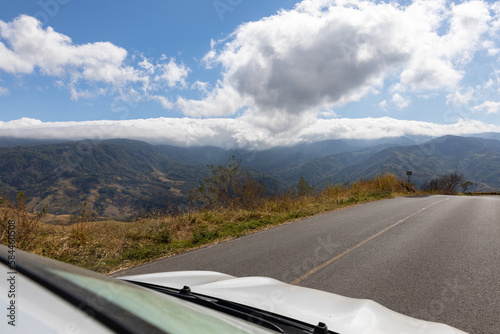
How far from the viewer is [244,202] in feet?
40.6

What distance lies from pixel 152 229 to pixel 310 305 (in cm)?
737

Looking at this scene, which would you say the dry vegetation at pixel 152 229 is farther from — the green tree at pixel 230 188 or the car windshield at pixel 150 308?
the car windshield at pixel 150 308

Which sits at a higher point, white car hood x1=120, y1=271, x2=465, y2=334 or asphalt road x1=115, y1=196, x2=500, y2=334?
white car hood x1=120, y1=271, x2=465, y2=334

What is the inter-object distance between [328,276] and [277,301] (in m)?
2.93

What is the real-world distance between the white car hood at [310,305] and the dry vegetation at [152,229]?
434 cm

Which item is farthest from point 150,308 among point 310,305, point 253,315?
point 310,305

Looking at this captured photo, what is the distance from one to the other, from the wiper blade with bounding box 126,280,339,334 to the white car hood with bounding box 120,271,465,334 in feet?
0.23

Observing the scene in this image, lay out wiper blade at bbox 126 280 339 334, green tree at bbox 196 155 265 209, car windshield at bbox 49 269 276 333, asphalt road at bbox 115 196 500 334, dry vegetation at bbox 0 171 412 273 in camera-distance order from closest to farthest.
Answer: car windshield at bbox 49 269 276 333, wiper blade at bbox 126 280 339 334, asphalt road at bbox 115 196 500 334, dry vegetation at bbox 0 171 412 273, green tree at bbox 196 155 265 209

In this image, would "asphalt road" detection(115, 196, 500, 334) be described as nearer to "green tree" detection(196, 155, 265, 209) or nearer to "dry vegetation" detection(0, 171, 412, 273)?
"dry vegetation" detection(0, 171, 412, 273)

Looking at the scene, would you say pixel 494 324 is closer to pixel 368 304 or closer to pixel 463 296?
pixel 463 296

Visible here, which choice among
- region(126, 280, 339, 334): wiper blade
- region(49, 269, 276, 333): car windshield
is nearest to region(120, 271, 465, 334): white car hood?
region(126, 280, 339, 334): wiper blade

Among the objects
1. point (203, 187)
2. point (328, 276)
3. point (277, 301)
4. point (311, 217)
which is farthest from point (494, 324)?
point (203, 187)

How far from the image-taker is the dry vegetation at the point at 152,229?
20.6 feet

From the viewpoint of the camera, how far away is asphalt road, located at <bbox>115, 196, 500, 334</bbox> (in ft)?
12.0
